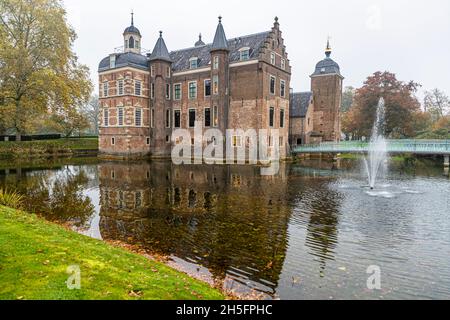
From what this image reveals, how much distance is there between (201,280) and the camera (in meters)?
6.57

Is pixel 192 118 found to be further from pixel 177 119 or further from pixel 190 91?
pixel 190 91

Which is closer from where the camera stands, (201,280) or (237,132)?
(201,280)

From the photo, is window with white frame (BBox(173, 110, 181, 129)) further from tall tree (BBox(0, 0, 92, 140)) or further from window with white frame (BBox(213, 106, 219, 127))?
tall tree (BBox(0, 0, 92, 140))

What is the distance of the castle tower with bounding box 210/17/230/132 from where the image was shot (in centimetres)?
3400

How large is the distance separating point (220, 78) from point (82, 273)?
31.3 meters

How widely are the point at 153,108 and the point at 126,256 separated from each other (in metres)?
34.1

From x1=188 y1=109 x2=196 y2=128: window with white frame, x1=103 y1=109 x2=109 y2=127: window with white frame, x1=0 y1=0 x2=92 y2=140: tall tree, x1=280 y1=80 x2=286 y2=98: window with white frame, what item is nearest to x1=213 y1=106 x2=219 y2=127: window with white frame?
x1=188 y1=109 x2=196 y2=128: window with white frame

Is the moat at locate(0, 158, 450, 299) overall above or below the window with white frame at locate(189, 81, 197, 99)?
below

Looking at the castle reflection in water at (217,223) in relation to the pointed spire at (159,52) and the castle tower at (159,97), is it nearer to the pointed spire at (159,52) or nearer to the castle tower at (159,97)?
the castle tower at (159,97)

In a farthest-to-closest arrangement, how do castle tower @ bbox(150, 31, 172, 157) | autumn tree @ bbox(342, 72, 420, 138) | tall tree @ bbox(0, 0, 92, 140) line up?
autumn tree @ bbox(342, 72, 420, 138), castle tower @ bbox(150, 31, 172, 157), tall tree @ bbox(0, 0, 92, 140)

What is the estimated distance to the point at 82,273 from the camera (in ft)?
18.1

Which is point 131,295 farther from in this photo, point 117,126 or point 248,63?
point 117,126

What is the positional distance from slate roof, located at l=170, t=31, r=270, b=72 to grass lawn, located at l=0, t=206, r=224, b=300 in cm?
3005
